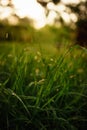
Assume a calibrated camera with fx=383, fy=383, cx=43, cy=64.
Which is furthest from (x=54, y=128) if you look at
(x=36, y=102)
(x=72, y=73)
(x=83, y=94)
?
(x=72, y=73)

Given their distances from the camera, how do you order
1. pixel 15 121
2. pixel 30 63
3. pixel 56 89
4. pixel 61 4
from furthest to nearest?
pixel 61 4 → pixel 30 63 → pixel 56 89 → pixel 15 121

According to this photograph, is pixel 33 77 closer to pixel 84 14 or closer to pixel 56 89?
pixel 56 89

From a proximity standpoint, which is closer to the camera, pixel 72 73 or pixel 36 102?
pixel 36 102

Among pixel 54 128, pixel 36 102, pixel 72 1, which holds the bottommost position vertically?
pixel 54 128

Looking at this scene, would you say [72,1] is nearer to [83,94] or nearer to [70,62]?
[70,62]

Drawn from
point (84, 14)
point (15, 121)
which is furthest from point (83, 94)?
point (84, 14)

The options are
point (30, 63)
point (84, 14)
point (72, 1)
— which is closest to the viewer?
point (30, 63)

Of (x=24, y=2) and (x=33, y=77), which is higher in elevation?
(x=24, y=2)
